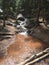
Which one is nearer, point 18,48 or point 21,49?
point 21,49

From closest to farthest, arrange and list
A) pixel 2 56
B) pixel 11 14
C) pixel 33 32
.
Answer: pixel 2 56 → pixel 33 32 → pixel 11 14

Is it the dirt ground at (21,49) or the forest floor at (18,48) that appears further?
the forest floor at (18,48)

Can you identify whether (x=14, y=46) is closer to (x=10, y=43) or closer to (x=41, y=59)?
(x=10, y=43)

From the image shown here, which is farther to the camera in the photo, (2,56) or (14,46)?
(14,46)

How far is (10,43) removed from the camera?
1700cm

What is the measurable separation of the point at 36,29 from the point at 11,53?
7068 mm

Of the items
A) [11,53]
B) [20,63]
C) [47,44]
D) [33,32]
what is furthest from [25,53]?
[33,32]

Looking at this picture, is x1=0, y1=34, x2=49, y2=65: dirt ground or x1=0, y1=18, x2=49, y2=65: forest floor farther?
x1=0, y1=18, x2=49, y2=65: forest floor

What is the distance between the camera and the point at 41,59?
43.3 feet

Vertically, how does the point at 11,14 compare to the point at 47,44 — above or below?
above

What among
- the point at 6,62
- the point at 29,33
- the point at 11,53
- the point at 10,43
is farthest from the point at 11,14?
the point at 6,62

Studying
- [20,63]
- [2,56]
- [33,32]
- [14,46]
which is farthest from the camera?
[33,32]

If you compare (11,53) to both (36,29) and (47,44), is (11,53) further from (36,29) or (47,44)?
(36,29)

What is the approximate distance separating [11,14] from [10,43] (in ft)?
37.2
